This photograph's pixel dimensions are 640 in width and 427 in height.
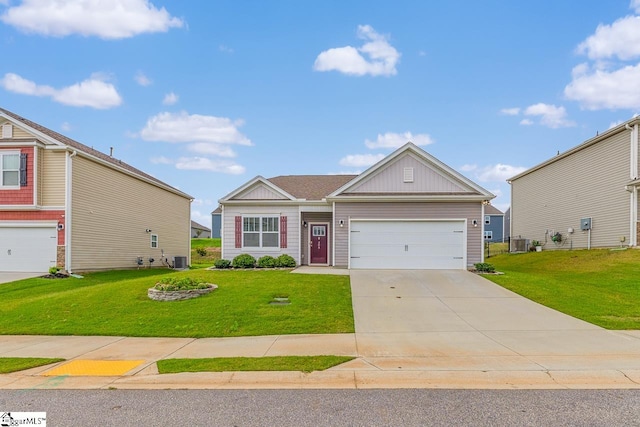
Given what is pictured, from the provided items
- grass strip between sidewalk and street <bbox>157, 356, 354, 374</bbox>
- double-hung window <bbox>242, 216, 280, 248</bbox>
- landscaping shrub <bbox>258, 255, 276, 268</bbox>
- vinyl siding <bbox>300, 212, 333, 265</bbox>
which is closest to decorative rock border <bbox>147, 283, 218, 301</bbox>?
grass strip between sidewalk and street <bbox>157, 356, 354, 374</bbox>

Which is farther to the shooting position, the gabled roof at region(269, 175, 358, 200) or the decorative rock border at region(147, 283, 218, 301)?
the gabled roof at region(269, 175, 358, 200)

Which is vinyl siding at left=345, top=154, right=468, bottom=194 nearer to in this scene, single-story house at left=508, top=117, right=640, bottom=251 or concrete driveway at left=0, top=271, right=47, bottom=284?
single-story house at left=508, top=117, right=640, bottom=251

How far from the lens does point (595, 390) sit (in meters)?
5.30

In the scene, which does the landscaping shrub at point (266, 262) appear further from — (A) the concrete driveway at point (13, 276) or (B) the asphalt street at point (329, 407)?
(B) the asphalt street at point (329, 407)

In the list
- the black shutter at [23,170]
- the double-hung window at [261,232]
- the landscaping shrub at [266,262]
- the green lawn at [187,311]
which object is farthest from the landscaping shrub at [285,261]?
the black shutter at [23,170]

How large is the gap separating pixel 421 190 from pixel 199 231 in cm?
4241

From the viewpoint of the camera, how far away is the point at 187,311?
1023cm

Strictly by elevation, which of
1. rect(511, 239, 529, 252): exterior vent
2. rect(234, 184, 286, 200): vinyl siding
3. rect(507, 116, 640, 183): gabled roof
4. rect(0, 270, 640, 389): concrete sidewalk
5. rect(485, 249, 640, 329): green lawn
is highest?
rect(507, 116, 640, 183): gabled roof

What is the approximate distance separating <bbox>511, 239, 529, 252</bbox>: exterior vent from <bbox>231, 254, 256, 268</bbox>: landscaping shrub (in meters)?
18.5

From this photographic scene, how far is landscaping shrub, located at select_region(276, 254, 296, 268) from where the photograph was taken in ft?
59.4

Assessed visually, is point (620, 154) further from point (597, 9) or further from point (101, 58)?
point (101, 58)

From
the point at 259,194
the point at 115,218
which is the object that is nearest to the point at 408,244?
the point at 259,194

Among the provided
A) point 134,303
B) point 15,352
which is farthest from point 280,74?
point 15,352

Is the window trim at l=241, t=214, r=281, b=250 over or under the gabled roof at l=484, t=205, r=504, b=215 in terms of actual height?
under
